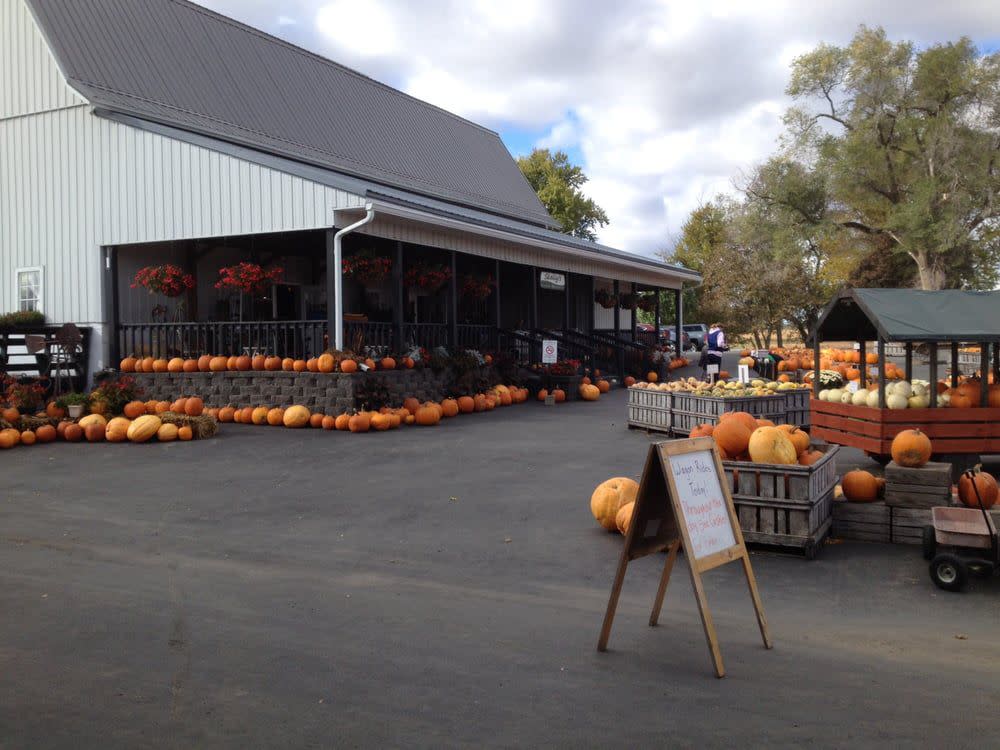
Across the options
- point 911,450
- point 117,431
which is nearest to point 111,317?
point 117,431

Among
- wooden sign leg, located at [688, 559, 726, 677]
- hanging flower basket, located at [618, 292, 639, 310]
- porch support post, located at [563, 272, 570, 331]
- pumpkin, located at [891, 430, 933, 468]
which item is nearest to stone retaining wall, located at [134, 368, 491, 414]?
porch support post, located at [563, 272, 570, 331]

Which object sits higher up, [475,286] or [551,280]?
[551,280]

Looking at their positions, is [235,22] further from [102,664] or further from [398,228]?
[102,664]

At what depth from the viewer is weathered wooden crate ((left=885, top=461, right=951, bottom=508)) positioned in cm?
631

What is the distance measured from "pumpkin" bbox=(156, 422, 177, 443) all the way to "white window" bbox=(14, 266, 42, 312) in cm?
708

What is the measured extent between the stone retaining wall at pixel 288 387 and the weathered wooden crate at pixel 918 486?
31.4ft

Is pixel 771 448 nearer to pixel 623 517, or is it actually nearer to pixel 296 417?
pixel 623 517

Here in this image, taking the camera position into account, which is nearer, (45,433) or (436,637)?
(436,637)

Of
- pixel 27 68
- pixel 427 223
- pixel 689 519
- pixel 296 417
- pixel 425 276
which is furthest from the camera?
pixel 425 276

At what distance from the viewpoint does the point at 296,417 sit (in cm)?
1434

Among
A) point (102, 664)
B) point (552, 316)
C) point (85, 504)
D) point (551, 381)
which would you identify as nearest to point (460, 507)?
point (85, 504)

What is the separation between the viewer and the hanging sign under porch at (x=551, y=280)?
23.5 m

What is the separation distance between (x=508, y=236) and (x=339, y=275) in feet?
17.5

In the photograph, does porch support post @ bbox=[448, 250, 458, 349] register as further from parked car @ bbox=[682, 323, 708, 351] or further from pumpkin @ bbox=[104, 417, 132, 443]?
parked car @ bbox=[682, 323, 708, 351]
